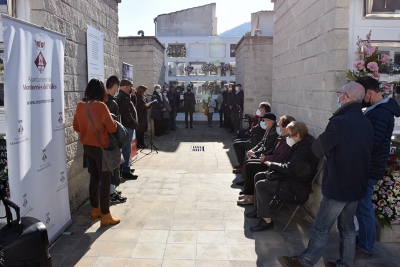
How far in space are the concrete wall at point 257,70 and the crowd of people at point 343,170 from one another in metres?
7.58

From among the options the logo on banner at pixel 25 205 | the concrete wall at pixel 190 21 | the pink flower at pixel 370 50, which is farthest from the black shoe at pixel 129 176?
the concrete wall at pixel 190 21

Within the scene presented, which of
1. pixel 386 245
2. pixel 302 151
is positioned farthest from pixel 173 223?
pixel 386 245

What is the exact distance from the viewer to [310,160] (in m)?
4.17

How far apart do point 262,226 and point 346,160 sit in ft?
5.43

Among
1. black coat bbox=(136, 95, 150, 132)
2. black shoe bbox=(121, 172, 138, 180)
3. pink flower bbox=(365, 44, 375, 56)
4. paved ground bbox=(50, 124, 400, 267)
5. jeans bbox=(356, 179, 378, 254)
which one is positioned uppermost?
pink flower bbox=(365, 44, 375, 56)

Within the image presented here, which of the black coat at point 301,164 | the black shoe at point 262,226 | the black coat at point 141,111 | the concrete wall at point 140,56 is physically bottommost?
the black shoe at point 262,226

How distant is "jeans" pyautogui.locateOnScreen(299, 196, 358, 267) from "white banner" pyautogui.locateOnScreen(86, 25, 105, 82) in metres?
3.83

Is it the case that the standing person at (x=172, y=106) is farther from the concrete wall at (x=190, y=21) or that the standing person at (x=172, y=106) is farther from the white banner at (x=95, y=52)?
the concrete wall at (x=190, y=21)

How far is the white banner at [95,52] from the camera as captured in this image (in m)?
5.36

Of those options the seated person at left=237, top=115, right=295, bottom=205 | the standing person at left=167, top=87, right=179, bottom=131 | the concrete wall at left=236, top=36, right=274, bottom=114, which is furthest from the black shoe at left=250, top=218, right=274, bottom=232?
the standing person at left=167, top=87, right=179, bottom=131

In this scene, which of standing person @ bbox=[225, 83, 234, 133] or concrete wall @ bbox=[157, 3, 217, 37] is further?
concrete wall @ bbox=[157, 3, 217, 37]

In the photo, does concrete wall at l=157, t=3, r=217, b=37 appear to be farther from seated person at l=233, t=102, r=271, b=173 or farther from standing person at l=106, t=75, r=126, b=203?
standing person at l=106, t=75, r=126, b=203

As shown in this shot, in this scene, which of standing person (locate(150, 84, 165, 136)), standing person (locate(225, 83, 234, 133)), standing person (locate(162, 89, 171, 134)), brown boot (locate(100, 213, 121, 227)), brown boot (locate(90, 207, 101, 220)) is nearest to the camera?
brown boot (locate(100, 213, 121, 227))

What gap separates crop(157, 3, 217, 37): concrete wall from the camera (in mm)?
26016
